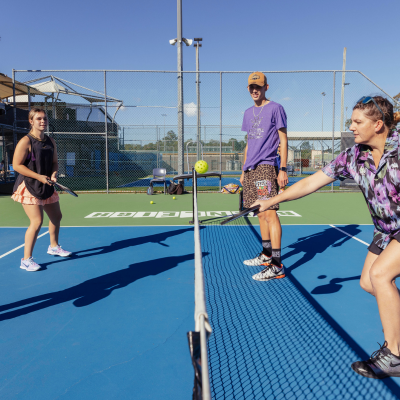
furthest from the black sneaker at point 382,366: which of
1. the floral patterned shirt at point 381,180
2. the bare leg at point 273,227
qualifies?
the bare leg at point 273,227

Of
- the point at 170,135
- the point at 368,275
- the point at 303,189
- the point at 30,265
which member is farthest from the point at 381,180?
the point at 170,135

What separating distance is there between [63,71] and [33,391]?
1099cm

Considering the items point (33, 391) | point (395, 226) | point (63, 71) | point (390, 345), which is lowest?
point (33, 391)

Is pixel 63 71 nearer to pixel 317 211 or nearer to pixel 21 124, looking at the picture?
pixel 21 124

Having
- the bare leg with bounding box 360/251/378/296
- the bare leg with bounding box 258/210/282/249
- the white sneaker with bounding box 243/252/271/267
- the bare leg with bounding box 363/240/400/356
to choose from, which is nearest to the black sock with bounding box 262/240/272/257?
the white sneaker with bounding box 243/252/271/267

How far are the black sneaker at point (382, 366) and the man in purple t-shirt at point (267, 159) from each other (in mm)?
1607

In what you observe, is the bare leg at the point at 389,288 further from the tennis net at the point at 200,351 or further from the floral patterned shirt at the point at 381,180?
the tennis net at the point at 200,351

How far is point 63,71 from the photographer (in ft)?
35.9

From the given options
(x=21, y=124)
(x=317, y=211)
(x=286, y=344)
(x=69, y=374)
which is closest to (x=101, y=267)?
(x=69, y=374)

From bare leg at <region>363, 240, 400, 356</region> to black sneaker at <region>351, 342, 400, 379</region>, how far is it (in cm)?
4

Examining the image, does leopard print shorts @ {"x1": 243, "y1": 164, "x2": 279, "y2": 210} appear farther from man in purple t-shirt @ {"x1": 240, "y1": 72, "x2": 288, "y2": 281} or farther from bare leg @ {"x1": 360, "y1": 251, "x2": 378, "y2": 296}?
bare leg @ {"x1": 360, "y1": 251, "x2": 378, "y2": 296}

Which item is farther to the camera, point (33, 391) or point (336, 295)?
point (336, 295)

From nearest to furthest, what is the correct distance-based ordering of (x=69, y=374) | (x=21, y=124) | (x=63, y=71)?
1. (x=69, y=374)
2. (x=63, y=71)
3. (x=21, y=124)

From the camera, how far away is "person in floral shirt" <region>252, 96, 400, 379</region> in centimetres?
196
